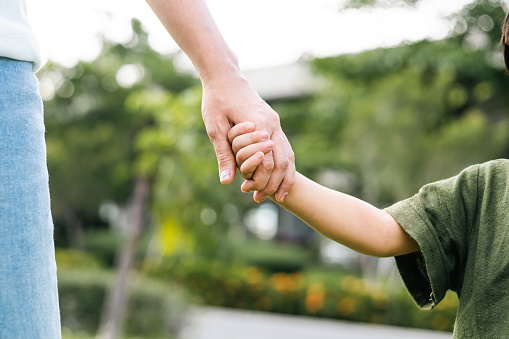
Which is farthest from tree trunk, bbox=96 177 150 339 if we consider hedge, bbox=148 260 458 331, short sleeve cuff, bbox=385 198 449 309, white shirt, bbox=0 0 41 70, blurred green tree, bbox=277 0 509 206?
white shirt, bbox=0 0 41 70

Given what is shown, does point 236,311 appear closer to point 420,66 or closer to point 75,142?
point 420,66

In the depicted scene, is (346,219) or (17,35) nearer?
(17,35)

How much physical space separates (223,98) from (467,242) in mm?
639

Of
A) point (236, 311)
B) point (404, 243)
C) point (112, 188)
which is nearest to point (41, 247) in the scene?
Answer: point (404, 243)

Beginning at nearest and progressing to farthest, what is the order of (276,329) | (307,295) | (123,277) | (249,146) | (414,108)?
(249,146) < (123,277) < (276,329) < (414,108) < (307,295)

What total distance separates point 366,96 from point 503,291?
776 cm

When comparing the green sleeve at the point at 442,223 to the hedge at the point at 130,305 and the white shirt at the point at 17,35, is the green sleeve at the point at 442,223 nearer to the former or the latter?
the white shirt at the point at 17,35

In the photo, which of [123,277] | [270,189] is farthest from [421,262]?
[123,277]

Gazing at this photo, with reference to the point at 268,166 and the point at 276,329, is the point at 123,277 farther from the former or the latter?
the point at 268,166

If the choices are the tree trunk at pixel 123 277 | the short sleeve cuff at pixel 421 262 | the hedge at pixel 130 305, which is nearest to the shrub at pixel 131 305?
the hedge at pixel 130 305

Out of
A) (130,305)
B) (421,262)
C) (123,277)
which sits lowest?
(130,305)

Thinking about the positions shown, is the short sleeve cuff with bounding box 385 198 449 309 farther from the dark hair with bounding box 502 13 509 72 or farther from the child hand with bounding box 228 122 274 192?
the dark hair with bounding box 502 13 509 72

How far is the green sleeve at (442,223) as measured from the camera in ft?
4.36

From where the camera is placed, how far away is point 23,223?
37.5 inches
